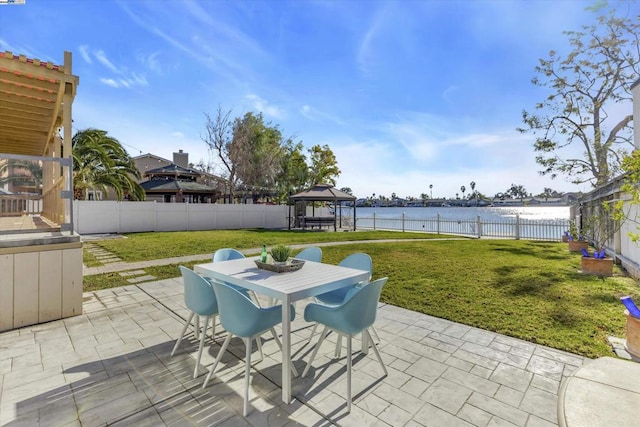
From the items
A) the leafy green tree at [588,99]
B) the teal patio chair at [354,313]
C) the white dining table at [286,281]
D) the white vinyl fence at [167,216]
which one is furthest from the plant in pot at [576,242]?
the white vinyl fence at [167,216]

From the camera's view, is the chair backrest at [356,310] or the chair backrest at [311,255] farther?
the chair backrest at [311,255]

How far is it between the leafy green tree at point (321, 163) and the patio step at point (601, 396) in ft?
91.0

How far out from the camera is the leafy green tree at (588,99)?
12.1 meters

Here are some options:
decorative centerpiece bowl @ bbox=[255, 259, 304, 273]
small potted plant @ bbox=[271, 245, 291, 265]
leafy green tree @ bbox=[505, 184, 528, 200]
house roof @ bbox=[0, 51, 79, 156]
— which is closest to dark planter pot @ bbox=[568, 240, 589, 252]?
decorative centerpiece bowl @ bbox=[255, 259, 304, 273]

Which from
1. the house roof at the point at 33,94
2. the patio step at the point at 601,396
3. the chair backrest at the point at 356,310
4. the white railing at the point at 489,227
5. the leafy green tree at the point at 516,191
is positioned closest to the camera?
the patio step at the point at 601,396

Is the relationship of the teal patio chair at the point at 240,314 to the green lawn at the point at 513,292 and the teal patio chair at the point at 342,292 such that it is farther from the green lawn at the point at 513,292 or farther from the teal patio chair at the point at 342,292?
the green lawn at the point at 513,292

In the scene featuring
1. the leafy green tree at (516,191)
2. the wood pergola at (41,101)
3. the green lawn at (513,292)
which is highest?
the leafy green tree at (516,191)

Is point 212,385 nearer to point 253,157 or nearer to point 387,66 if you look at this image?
point 387,66

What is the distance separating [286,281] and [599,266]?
7.51 metres

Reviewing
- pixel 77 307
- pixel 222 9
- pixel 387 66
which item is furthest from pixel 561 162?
pixel 77 307

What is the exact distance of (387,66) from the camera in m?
10.5

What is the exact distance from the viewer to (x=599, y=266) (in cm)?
639

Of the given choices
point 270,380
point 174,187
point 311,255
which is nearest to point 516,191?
point 174,187

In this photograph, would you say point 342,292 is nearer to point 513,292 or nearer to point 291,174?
point 513,292
